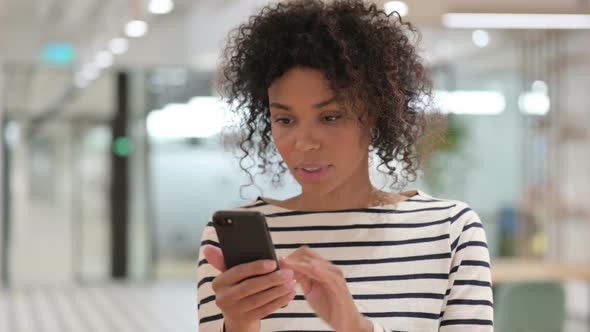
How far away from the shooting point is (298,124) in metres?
1.47

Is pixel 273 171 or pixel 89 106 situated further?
pixel 89 106

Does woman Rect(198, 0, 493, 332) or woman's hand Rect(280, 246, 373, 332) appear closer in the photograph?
woman's hand Rect(280, 246, 373, 332)

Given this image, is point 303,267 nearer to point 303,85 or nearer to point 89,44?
point 303,85

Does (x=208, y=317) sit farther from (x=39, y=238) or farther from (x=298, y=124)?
(x=39, y=238)

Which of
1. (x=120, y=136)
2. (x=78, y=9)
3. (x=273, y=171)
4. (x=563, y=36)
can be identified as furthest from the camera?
(x=120, y=136)

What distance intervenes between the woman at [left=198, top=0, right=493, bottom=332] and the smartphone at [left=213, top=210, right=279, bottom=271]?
0.12m

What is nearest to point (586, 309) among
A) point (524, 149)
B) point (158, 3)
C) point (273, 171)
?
point (524, 149)

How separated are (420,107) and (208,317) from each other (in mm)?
546

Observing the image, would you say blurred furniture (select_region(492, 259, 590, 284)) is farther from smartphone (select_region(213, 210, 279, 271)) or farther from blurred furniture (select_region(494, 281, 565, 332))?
smartphone (select_region(213, 210, 279, 271))

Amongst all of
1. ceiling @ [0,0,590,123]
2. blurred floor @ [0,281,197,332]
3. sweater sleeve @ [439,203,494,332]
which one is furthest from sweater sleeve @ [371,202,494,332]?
ceiling @ [0,0,590,123]

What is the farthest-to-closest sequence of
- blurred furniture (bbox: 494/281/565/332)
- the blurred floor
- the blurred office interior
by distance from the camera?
1. the blurred office interior
2. the blurred floor
3. blurred furniture (bbox: 494/281/565/332)

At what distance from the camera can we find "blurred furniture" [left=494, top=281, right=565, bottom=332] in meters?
5.66

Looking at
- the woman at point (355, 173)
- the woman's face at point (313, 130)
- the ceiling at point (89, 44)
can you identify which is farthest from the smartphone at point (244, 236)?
the ceiling at point (89, 44)

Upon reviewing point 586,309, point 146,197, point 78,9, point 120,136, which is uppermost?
point 78,9
